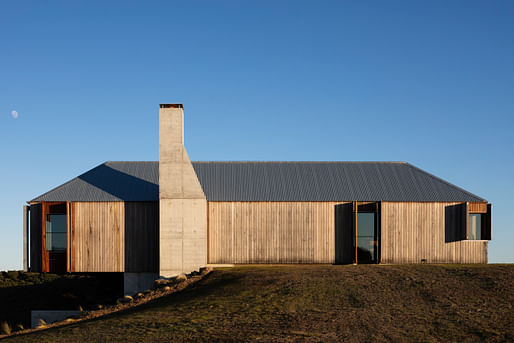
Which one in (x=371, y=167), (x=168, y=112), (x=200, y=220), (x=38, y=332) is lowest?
(x=38, y=332)

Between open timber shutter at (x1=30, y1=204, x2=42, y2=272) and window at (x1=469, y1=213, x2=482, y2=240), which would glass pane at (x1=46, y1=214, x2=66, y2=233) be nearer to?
open timber shutter at (x1=30, y1=204, x2=42, y2=272)

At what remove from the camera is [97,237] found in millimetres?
30797

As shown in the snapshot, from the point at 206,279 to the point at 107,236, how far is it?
871 centimetres

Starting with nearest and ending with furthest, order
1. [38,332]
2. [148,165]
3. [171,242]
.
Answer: [38,332], [171,242], [148,165]

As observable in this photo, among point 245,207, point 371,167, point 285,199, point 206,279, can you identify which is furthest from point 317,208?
point 206,279

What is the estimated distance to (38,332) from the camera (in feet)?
65.1

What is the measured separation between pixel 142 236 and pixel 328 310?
52.6ft

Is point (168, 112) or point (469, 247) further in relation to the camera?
point (469, 247)

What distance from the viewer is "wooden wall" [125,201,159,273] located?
30.7 metres

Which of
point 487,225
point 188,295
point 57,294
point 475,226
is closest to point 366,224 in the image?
point 475,226

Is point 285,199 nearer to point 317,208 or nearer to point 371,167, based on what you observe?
point 317,208

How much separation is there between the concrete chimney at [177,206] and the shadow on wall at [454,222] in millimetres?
16751

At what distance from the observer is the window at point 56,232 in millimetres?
30719

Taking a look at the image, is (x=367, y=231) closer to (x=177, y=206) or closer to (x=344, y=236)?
(x=344, y=236)
